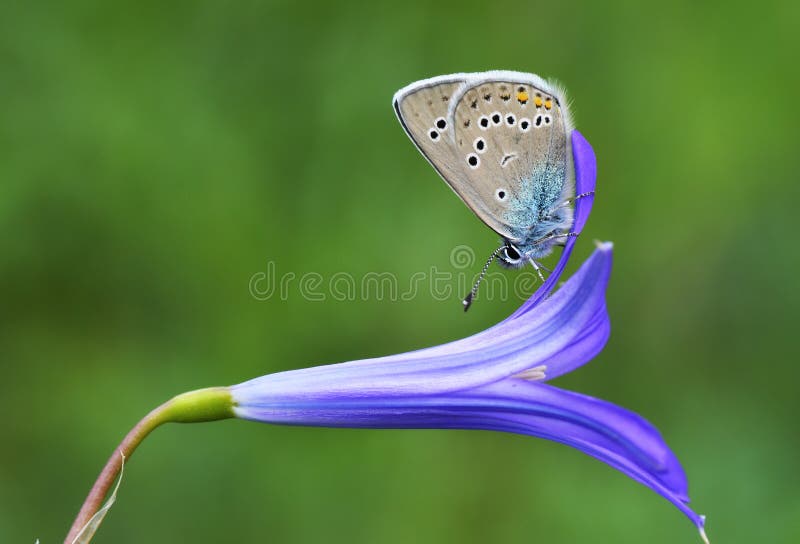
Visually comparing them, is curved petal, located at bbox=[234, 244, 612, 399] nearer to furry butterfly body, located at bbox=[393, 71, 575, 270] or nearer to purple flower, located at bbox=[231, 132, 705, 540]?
purple flower, located at bbox=[231, 132, 705, 540]

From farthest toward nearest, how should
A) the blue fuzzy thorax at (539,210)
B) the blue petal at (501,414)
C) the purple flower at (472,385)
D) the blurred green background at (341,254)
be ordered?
the blurred green background at (341,254)
the blue fuzzy thorax at (539,210)
the purple flower at (472,385)
the blue petal at (501,414)

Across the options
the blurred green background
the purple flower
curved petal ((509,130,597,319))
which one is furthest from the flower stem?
the blurred green background

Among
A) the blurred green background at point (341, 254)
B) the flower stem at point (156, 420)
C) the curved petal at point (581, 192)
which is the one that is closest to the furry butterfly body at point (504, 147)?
the curved petal at point (581, 192)

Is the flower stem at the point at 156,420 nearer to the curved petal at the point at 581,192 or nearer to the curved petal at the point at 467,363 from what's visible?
the curved petal at the point at 467,363

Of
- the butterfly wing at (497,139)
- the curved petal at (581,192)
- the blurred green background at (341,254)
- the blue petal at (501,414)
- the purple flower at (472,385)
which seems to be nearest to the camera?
the blue petal at (501,414)

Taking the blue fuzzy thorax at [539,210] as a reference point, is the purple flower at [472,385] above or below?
below

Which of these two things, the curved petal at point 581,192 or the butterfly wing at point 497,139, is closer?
the curved petal at point 581,192
